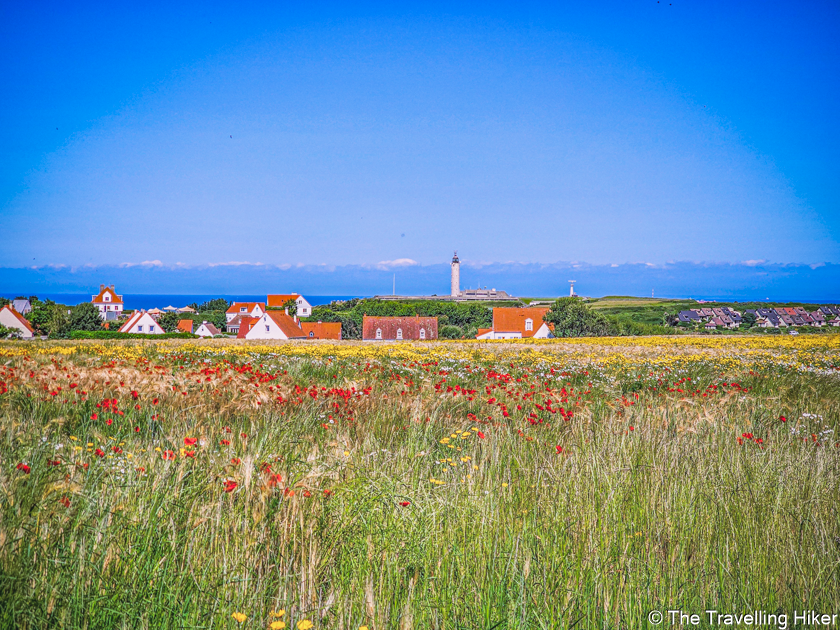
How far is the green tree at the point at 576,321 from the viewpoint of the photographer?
5547 cm

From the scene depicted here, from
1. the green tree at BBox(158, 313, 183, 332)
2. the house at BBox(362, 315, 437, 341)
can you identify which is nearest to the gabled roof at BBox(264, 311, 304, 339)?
the house at BBox(362, 315, 437, 341)

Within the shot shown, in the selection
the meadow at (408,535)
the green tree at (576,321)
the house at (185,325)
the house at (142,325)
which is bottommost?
the house at (185,325)

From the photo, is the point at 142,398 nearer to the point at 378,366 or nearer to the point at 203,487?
the point at 203,487

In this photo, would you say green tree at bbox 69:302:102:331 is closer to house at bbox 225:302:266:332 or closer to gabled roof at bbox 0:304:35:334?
gabled roof at bbox 0:304:35:334

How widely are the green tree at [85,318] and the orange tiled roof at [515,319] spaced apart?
51847 mm

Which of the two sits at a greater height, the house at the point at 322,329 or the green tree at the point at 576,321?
the green tree at the point at 576,321

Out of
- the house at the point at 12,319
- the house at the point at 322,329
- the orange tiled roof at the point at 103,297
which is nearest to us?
the house at the point at 12,319

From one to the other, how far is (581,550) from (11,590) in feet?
9.04

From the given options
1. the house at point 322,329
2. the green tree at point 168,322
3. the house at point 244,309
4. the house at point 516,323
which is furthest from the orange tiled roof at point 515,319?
the house at point 244,309

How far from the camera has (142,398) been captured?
608 cm

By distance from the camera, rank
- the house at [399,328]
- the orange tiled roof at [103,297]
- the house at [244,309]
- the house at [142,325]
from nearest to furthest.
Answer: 1. the house at [399,328]
2. the house at [142,325]
3. the house at [244,309]
4. the orange tiled roof at [103,297]

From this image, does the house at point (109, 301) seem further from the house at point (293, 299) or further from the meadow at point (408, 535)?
the meadow at point (408, 535)

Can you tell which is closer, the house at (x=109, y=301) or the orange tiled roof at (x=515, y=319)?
the orange tiled roof at (x=515, y=319)

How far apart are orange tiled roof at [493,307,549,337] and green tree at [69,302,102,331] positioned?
170ft
